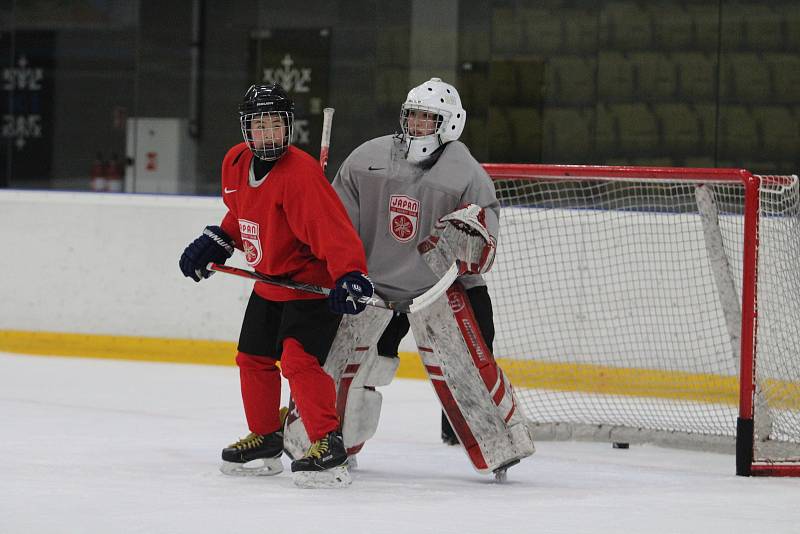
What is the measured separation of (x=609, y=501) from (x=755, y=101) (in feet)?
11.9

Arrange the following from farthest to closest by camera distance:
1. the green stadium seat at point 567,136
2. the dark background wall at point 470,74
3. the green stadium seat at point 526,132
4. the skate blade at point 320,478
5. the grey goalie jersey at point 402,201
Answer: the green stadium seat at point 526,132 < the green stadium seat at point 567,136 < the dark background wall at point 470,74 < the grey goalie jersey at point 402,201 < the skate blade at point 320,478

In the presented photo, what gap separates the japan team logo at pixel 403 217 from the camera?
3975 mm

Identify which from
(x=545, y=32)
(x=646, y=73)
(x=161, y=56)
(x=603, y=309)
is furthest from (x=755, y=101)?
(x=161, y=56)

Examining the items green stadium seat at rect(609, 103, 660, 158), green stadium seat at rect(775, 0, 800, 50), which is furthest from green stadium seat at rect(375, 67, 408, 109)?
green stadium seat at rect(775, 0, 800, 50)

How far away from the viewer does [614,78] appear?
7086 mm

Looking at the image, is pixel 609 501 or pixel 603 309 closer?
pixel 609 501

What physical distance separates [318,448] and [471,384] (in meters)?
0.53

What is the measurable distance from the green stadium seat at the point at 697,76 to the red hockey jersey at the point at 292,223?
11.7 feet

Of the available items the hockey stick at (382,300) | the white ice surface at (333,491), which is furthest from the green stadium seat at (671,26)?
the hockey stick at (382,300)

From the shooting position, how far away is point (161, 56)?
312 inches

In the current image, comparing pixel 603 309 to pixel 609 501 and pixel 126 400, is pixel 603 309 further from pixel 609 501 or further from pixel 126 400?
pixel 609 501

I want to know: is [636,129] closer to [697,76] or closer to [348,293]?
[697,76]

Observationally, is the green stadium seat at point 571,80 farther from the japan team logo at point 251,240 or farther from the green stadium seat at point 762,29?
the japan team logo at point 251,240

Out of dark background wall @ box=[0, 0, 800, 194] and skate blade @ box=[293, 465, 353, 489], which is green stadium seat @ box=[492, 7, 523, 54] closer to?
dark background wall @ box=[0, 0, 800, 194]
